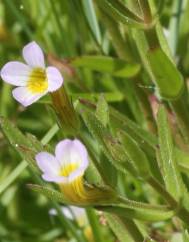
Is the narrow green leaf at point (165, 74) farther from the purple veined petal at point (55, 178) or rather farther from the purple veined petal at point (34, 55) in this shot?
the purple veined petal at point (55, 178)

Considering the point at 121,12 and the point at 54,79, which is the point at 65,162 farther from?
the point at 121,12

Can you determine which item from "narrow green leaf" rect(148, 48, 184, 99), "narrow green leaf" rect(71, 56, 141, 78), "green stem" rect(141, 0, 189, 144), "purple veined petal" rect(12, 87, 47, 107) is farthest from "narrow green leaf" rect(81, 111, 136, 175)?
"narrow green leaf" rect(71, 56, 141, 78)

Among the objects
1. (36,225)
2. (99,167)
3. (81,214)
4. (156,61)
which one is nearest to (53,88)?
(99,167)

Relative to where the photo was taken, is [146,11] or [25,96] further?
[146,11]

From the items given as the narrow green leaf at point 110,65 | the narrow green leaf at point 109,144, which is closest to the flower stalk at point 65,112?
the narrow green leaf at point 109,144

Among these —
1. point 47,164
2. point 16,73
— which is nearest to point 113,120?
point 16,73

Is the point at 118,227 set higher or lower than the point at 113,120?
lower

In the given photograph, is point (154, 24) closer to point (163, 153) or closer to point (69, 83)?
point (163, 153)
